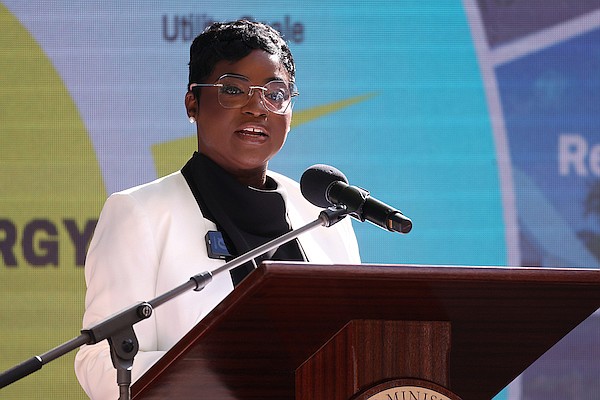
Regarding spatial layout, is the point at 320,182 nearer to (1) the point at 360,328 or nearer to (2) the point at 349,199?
(2) the point at 349,199

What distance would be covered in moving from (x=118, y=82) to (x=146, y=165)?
0.29 meters

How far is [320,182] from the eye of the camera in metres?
1.96

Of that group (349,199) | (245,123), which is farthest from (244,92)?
(349,199)

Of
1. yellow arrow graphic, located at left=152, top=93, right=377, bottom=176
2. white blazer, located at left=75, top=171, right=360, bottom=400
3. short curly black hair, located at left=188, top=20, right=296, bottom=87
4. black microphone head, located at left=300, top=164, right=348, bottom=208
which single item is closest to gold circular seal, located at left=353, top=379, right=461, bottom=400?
black microphone head, located at left=300, top=164, right=348, bottom=208

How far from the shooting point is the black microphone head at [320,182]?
1.95 m

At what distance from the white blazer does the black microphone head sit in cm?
34

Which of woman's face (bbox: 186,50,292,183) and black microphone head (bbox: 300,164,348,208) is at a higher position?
woman's face (bbox: 186,50,292,183)

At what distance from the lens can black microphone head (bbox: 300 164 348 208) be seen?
1.95 m

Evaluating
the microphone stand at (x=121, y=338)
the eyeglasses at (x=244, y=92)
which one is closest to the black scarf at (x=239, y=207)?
the eyeglasses at (x=244, y=92)

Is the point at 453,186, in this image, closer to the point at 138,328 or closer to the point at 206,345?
the point at 138,328

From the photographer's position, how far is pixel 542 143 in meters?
3.51

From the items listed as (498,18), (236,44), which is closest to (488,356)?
(236,44)

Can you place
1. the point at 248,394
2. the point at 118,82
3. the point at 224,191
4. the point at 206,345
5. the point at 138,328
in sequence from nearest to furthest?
the point at 206,345, the point at 248,394, the point at 138,328, the point at 224,191, the point at 118,82

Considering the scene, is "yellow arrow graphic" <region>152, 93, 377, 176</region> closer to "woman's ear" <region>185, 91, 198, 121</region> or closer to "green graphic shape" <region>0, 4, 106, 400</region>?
"green graphic shape" <region>0, 4, 106, 400</region>
